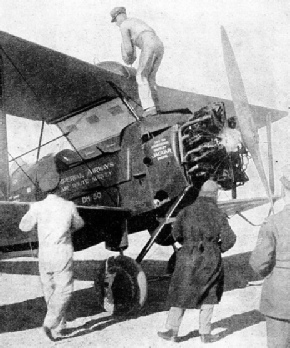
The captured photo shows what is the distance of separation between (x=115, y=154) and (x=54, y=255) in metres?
1.92

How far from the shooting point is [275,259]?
3.16m

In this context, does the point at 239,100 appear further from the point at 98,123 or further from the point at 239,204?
the point at 239,204

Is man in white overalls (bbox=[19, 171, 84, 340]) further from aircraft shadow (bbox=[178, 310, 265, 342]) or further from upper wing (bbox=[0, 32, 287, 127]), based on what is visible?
upper wing (bbox=[0, 32, 287, 127])

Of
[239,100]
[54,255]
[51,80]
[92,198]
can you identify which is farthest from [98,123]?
[54,255]

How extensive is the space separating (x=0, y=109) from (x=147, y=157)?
1.94 meters

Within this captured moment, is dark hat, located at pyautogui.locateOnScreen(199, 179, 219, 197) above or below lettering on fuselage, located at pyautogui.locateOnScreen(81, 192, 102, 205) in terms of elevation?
above

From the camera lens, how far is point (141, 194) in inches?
242

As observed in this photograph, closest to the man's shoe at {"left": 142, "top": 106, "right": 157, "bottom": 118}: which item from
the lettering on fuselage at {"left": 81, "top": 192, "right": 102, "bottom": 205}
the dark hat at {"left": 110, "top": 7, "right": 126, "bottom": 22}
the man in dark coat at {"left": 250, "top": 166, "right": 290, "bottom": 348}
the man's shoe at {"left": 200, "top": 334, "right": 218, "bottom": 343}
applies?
the lettering on fuselage at {"left": 81, "top": 192, "right": 102, "bottom": 205}

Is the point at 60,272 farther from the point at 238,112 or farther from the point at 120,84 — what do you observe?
the point at 120,84

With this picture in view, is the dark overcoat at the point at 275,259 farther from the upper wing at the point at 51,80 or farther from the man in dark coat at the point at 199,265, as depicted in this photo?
the upper wing at the point at 51,80

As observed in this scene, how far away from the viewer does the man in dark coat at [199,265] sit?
461cm

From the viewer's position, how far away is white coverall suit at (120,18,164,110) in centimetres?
650

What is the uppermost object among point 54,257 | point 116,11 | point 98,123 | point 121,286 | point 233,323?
point 116,11

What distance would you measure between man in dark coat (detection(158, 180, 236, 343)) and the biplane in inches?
30.2
